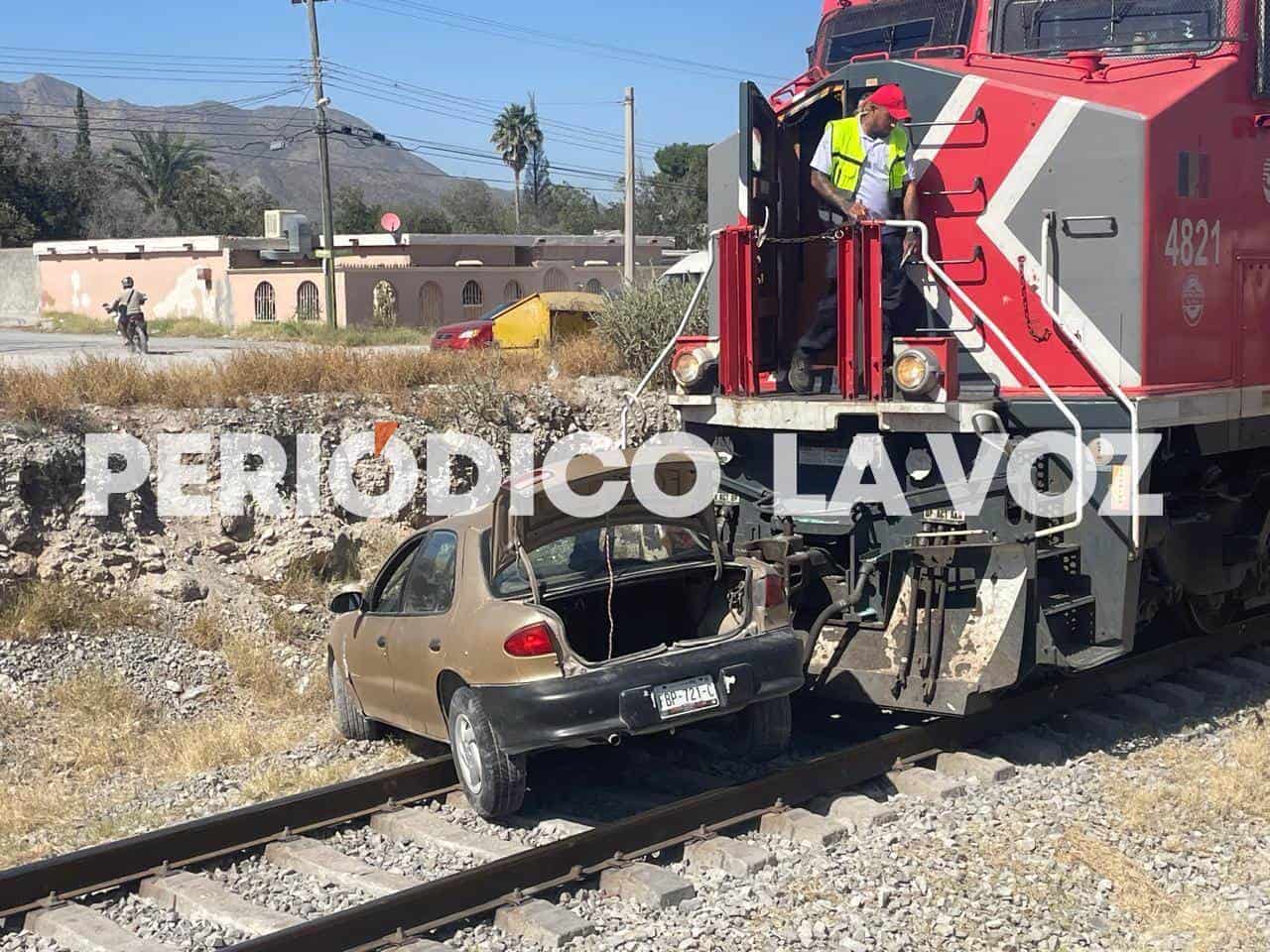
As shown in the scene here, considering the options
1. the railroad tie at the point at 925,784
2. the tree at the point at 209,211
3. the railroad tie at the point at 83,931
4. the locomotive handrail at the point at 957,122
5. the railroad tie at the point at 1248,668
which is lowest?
the railroad tie at the point at 83,931

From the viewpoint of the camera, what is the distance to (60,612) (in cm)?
1015

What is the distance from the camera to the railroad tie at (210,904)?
5.95 metres

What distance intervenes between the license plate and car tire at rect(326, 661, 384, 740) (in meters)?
2.59

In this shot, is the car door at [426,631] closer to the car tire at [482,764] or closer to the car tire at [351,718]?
the car tire at [482,764]

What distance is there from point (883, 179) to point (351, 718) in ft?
15.0

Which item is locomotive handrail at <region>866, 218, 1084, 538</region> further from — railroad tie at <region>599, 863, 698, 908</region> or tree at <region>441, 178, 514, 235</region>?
tree at <region>441, 178, 514, 235</region>

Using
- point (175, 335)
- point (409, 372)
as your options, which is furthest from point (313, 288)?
point (409, 372)

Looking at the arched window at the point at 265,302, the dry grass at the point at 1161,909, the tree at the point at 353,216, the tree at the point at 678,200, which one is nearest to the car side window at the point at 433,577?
the dry grass at the point at 1161,909

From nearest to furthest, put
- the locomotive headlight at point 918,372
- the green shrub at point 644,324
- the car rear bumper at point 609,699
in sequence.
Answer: the car rear bumper at point 609,699
the locomotive headlight at point 918,372
the green shrub at point 644,324

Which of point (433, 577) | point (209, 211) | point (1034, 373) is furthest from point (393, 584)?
point (209, 211)

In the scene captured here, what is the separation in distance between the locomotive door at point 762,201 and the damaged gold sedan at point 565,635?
1.61 meters

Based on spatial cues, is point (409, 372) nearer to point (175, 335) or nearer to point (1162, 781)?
point (1162, 781)

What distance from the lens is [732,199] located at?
9.29 meters

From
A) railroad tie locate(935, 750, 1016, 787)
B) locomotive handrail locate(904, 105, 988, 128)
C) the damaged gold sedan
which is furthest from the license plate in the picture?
locomotive handrail locate(904, 105, 988, 128)
